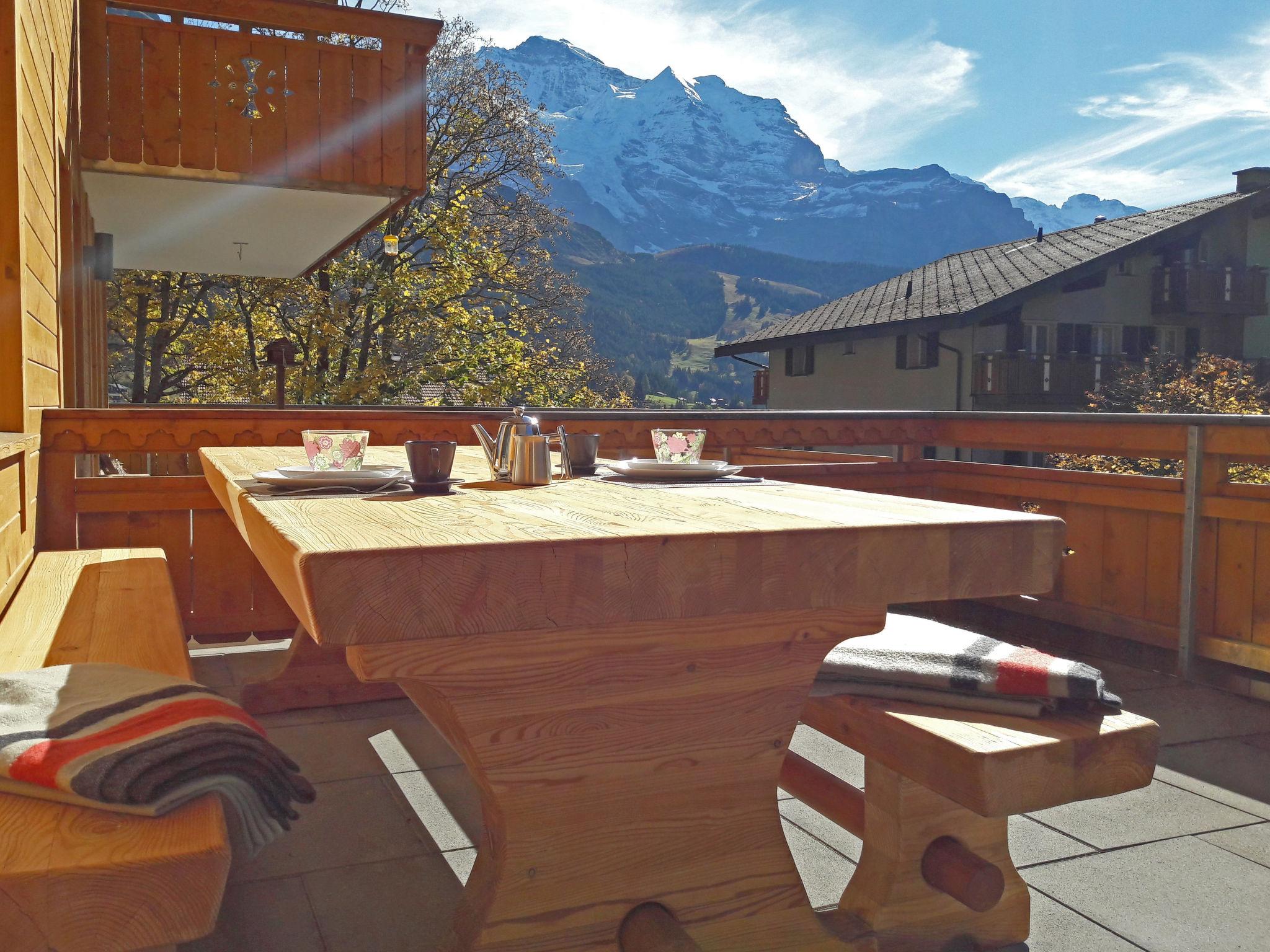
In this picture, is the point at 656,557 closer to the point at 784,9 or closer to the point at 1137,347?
the point at 1137,347

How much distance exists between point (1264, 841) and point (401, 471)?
6.10 feet

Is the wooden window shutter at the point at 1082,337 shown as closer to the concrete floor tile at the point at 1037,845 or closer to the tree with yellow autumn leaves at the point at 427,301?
the tree with yellow autumn leaves at the point at 427,301

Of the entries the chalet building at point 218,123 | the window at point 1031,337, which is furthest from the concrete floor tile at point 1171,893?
the window at point 1031,337

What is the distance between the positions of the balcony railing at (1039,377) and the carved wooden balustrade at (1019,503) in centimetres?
1557

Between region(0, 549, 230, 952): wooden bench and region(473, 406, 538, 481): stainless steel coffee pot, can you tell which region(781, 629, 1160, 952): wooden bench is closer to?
region(473, 406, 538, 481): stainless steel coffee pot

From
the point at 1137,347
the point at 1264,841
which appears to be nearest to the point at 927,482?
the point at 1264,841

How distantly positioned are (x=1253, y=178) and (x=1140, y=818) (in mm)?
21538

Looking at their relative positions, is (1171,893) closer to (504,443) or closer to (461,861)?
(461,861)

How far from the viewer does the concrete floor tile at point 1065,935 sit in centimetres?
161

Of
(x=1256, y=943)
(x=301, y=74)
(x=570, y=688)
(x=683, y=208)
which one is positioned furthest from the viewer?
(x=683, y=208)

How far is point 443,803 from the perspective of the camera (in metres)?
2.28

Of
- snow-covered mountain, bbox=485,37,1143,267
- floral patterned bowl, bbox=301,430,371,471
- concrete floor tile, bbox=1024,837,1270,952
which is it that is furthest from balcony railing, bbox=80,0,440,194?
snow-covered mountain, bbox=485,37,1143,267

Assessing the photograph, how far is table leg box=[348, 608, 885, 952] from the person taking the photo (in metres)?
1.31

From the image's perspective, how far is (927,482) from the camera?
429 cm
